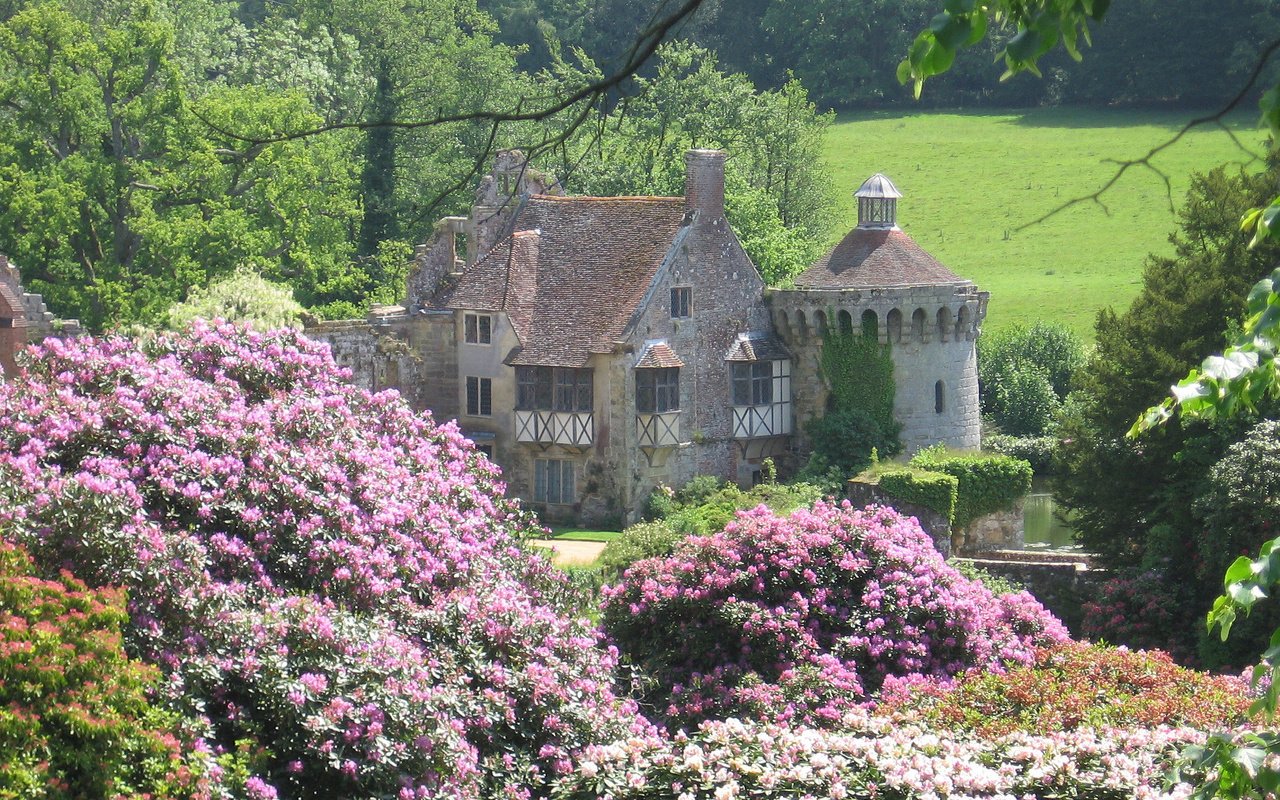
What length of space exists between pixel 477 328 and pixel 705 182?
22.5 feet

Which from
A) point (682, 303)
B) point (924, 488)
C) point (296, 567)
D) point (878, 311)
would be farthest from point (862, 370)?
point (296, 567)

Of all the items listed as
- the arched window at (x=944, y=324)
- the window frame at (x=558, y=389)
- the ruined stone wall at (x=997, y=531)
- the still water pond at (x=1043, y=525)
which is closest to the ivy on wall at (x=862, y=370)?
the arched window at (x=944, y=324)

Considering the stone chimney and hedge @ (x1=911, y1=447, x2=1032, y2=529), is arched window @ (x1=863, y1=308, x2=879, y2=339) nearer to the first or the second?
the stone chimney

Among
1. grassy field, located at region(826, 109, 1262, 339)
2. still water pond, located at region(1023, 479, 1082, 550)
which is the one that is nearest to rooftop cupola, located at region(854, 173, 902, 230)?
still water pond, located at region(1023, 479, 1082, 550)

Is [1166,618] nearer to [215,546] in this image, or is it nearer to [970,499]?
[970,499]

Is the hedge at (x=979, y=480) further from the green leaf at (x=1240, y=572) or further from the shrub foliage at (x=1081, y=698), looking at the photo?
the green leaf at (x=1240, y=572)

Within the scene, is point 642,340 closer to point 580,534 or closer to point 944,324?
point 580,534

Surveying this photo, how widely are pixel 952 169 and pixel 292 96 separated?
38.8 metres

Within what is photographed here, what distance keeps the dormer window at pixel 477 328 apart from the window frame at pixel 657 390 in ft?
13.5

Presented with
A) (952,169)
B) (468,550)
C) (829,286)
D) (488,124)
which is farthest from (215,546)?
(952,169)

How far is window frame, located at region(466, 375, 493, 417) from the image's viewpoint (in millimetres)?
50562

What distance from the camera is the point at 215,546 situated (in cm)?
1705

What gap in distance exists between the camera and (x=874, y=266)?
168 feet

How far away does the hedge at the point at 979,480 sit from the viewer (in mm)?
46062
